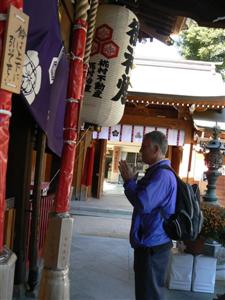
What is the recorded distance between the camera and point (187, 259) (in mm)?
5340

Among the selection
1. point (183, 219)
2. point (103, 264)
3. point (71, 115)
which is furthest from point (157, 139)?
point (103, 264)

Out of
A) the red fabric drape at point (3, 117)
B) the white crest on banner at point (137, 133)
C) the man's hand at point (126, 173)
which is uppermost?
the white crest on banner at point (137, 133)

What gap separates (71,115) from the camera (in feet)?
11.6

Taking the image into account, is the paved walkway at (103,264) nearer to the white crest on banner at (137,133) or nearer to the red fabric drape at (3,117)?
the red fabric drape at (3,117)

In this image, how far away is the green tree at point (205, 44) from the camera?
87.8 feet

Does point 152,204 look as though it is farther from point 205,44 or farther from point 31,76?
point 205,44

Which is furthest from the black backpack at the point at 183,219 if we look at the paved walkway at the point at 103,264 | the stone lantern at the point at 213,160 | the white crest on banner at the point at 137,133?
the white crest on banner at the point at 137,133

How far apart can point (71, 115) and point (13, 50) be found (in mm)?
1777

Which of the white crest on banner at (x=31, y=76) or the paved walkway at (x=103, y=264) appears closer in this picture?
the white crest on banner at (x=31, y=76)

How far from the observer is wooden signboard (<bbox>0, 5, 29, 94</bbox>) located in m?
1.73

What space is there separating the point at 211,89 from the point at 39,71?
1309 centimetres

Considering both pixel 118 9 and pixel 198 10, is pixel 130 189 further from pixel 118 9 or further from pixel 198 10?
pixel 198 10

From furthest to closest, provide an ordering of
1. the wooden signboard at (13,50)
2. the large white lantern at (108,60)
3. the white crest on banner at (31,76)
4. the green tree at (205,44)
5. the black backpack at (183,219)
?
the green tree at (205,44)
the large white lantern at (108,60)
the black backpack at (183,219)
the white crest on banner at (31,76)
the wooden signboard at (13,50)

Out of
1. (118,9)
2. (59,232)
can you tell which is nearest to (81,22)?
(59,232)
